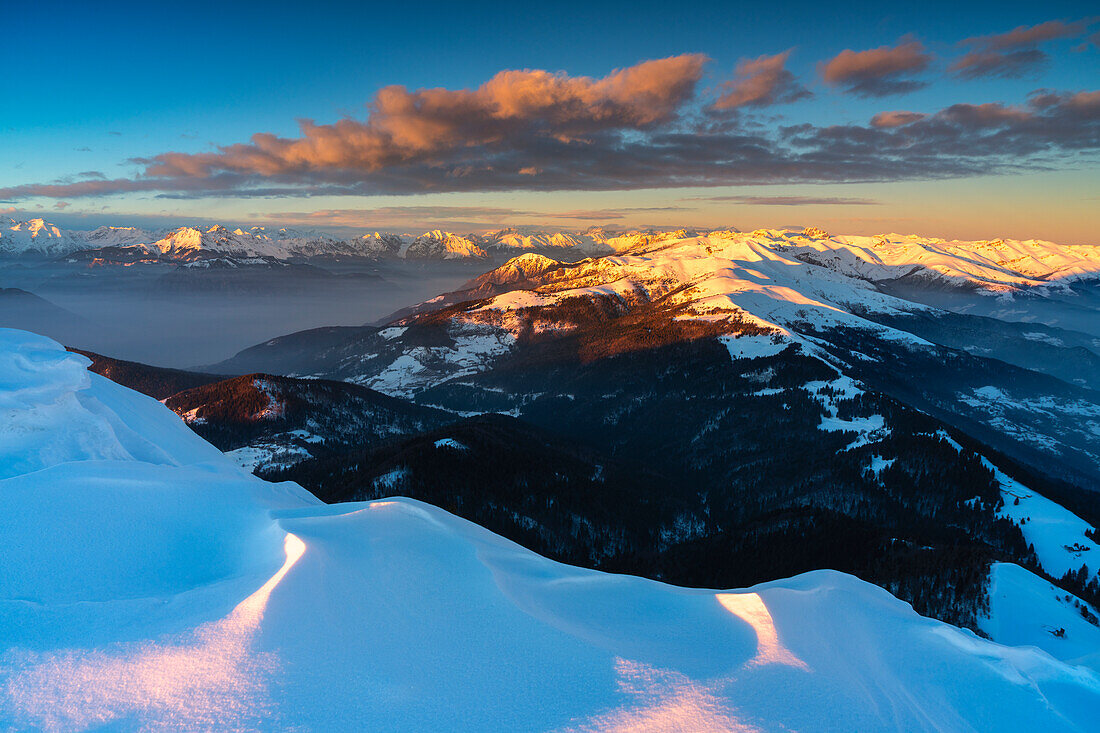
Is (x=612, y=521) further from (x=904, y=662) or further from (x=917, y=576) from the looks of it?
(x=904, y=662)

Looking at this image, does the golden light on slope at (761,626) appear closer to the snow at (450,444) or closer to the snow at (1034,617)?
the snow at (1034,617)

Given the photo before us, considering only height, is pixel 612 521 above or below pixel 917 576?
below

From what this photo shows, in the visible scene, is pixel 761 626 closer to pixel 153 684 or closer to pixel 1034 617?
pixel 153 684

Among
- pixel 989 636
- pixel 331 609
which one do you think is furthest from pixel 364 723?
pixel 989 636

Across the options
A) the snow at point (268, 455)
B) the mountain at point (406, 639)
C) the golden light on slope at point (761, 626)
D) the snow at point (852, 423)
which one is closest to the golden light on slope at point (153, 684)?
the mountain at point (406, 639)

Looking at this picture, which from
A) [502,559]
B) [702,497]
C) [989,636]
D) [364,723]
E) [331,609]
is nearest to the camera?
[364,723]

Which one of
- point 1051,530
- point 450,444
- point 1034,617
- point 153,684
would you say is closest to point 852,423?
point 1051,530
